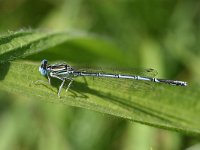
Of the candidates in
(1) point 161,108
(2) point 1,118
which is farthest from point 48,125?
(1) point 161,108

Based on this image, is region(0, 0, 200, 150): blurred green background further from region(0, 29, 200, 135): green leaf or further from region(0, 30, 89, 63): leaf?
region(0, 30, 89, 63): leaf

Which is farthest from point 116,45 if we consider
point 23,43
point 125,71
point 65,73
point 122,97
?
point 23,43

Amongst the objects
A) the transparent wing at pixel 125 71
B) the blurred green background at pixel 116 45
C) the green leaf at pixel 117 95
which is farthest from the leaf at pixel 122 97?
the blurred green background at pixel 116 45

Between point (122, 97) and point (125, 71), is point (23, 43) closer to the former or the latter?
point (122, 97)

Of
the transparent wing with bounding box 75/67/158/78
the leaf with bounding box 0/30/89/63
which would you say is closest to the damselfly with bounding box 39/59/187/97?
the transparent wing with bounding box 75/67/158/78

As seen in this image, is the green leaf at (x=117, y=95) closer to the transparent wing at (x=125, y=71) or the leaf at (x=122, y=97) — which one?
the leaf at (x=122, y=97)

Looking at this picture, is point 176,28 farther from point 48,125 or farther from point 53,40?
point 53,40
